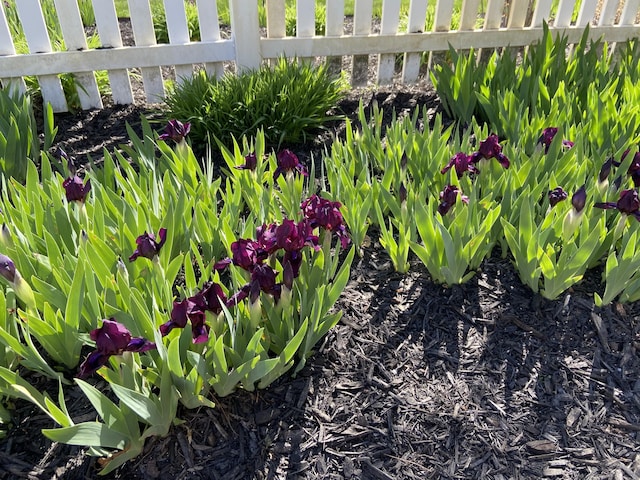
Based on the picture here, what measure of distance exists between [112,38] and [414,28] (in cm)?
195

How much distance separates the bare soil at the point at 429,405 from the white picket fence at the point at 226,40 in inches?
81.5

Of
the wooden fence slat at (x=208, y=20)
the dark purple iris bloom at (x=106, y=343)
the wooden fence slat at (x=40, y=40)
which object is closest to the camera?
the dark purple iris bloom at (x=106, y=343)

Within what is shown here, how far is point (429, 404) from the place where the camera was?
1552mm

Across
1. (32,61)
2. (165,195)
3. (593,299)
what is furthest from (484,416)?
(32,61)

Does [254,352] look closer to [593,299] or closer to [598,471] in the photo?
[598,471]

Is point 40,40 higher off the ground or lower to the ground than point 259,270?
higher

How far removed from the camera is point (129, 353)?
4.09ft

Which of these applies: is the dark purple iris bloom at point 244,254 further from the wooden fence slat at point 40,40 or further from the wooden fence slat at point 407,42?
the wooden fence slat at point 40,40

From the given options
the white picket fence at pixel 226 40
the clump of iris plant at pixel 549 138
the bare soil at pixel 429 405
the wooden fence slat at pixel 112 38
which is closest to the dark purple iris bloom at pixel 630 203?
the bare soil at pixel 429 405

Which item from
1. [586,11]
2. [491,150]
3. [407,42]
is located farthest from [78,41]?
[586,11]

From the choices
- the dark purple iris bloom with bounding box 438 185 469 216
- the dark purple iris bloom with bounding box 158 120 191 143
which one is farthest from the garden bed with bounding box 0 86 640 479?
the dark purple iris bloom with bounding box 158 120 191 143

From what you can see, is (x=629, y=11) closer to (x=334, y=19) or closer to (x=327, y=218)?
(x=334, y=19)

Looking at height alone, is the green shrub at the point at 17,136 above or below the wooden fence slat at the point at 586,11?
below

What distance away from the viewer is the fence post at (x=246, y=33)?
322cm
